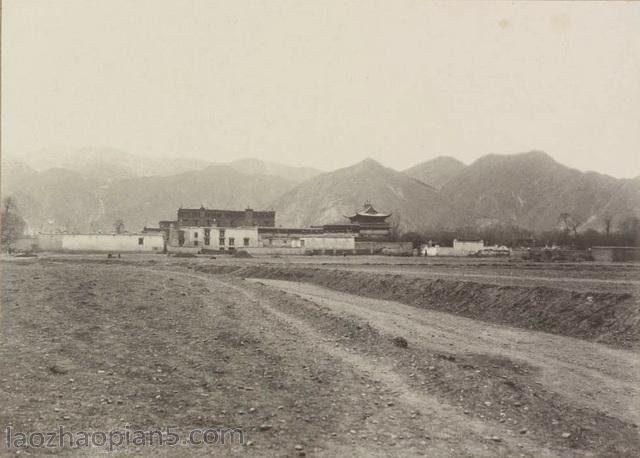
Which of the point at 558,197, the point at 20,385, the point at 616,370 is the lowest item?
the point at 616,370

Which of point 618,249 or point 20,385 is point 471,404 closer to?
point 20,385

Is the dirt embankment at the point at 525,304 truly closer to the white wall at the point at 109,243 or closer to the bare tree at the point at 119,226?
the white wall at the point at 109,243

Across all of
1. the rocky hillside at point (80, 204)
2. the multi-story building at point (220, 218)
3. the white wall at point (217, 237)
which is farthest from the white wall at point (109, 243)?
the rocky hillside at point (80, 204)

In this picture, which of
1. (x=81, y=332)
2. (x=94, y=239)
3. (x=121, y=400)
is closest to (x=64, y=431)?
(x=121, y=400)

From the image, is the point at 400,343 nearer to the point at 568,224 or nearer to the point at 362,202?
the point at 568,224

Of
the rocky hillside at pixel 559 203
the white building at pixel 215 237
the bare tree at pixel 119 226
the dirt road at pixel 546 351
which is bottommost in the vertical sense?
the dirt road at pixel 546 351

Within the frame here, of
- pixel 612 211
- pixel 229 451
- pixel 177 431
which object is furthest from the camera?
pixel 612 211

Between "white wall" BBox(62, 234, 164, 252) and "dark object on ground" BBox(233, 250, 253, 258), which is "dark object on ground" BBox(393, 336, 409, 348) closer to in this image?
"dark object on ground" BBox(233, 250, 253, 258)
